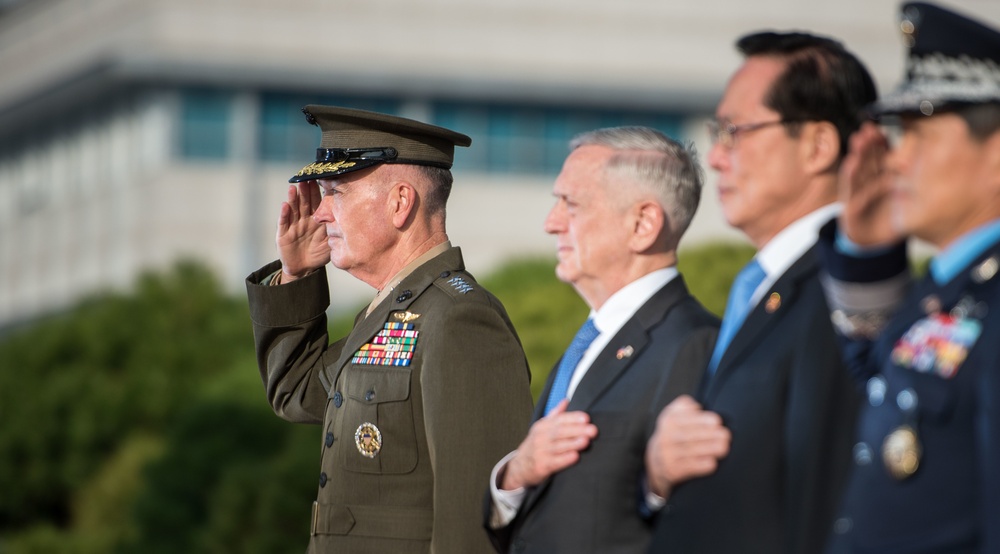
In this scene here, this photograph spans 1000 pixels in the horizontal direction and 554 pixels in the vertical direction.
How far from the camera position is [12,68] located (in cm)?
4919

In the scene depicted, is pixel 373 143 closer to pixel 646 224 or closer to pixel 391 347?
pixel 391 347

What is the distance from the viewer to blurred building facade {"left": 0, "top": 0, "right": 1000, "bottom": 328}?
3978 centimetres

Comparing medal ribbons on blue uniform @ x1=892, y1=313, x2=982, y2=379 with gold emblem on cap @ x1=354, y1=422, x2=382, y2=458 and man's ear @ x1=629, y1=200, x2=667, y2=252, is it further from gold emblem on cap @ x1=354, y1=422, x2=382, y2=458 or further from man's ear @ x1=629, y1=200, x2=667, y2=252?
gold emblem on cap @ x1=354, y1=422, x2=382, y2=458

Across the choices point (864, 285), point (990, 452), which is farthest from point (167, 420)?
point (990, 452)

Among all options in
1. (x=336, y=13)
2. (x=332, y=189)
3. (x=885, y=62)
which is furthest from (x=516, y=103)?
(x=332, y=189)

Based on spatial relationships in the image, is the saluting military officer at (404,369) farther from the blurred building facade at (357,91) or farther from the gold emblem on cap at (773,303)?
the blurred building facade at (357,91)

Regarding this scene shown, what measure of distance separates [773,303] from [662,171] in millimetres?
918

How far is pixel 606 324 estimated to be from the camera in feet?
16.2

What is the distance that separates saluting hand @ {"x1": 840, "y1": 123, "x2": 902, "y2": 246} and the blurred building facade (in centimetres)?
3450

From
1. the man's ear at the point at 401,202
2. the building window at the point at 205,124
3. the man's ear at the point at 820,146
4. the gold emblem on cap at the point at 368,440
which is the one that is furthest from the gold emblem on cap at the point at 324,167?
the building window at the point at 205,124

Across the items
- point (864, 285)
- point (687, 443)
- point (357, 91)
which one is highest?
point (864, 285)

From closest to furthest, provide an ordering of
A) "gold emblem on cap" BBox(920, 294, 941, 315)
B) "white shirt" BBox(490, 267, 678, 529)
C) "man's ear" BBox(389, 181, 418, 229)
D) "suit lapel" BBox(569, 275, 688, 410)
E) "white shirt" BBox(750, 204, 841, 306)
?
"gold emblem on cap" BBox(920, 294, 941, 315), "white shirt" BBox(750, 204, 841, 306), "suit lapel" BBox(569, 275, 688, 410), "white shirt" BBox(490, 267, 678, 529), "man's ear" BBox(389, 181, 418, 229)

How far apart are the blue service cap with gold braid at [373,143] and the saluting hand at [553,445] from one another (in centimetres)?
135

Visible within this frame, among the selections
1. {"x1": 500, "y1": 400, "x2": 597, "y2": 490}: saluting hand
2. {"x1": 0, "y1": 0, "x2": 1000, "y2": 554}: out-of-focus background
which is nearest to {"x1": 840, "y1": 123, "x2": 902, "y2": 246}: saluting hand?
{"x1": 500, "y1": 400, "x2": 597, "y2": 490}: saluting hand
